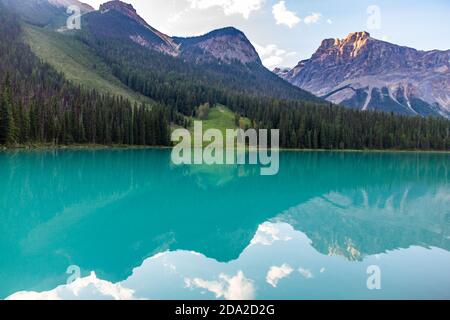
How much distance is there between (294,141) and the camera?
159125mm

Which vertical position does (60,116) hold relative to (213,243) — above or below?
above

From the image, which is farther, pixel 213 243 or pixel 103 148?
pixel 103 148

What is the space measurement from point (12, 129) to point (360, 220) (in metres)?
90.6

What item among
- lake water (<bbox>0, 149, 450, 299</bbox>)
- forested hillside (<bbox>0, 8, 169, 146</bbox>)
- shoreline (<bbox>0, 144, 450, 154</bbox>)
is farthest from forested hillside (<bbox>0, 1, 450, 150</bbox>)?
lake water (<bbox>0, 149, 450, 299</bbox>)

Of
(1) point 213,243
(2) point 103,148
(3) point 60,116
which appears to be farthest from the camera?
(2) point 103,148

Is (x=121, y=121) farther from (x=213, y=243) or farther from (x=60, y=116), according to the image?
(x=213, y=243)

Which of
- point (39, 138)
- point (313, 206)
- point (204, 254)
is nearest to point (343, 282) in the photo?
point (204, 254)

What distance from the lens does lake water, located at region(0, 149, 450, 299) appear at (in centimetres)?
1533

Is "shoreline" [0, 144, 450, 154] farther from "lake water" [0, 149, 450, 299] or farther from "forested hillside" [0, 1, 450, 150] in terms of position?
"lake water" [0, 149, 450, 299]

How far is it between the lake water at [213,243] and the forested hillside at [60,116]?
61719mm

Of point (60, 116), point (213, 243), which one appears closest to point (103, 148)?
point (60, 116)

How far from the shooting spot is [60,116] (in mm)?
112500

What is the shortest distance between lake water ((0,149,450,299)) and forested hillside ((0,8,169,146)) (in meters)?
61.7

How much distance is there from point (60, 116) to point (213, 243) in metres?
104
